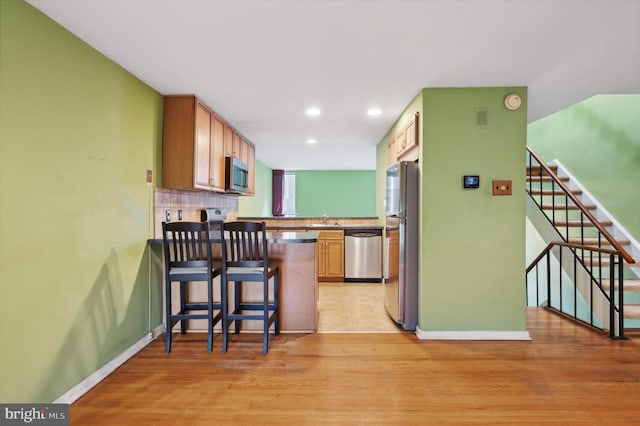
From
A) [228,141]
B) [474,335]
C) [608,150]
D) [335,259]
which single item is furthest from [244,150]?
[608,150]

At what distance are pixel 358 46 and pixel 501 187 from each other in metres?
1.82

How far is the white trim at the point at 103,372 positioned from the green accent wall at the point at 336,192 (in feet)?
19.8

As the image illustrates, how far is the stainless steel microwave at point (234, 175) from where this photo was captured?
155 inches

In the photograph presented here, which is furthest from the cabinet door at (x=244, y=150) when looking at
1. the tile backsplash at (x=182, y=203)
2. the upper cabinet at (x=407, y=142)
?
the upper cabinet at (x=407, y=142)

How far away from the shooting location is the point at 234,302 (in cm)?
303

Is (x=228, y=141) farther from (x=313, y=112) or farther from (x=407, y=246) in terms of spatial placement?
(x=407, y=246)

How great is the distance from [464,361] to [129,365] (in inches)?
103

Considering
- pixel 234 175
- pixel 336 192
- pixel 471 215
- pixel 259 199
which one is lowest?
pixel 471 215

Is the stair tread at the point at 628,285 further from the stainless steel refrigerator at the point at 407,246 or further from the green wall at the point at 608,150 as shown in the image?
the stainless steel refrigerator at the point at 407,246

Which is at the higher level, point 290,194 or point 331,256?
point 290,194

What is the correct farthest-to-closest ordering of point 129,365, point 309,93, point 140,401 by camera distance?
point 309,93
point 129,365
point 140,401

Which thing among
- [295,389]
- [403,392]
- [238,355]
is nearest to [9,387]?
[238,355]

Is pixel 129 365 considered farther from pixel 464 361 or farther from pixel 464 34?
Result: pixel 464 34

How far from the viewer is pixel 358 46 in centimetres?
211
